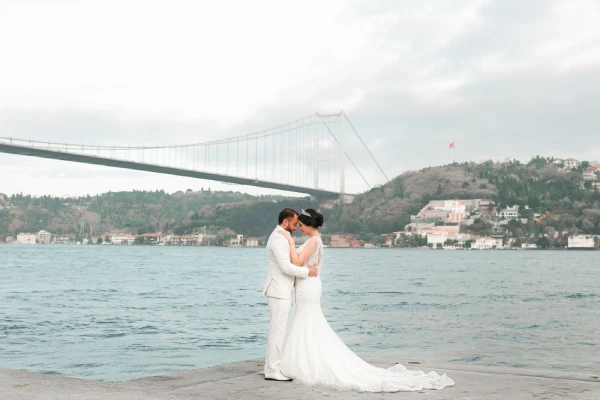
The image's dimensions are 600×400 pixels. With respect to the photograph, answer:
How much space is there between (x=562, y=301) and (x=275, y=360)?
711 inches

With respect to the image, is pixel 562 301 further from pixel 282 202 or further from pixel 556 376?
pixel 282 202

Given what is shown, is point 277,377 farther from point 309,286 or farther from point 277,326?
point 309,286

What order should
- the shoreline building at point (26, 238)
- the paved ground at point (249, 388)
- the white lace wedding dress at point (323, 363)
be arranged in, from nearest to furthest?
1. the paved ground at point (249, 388)
2. the white lace wedding dress at point (323, 363)
3. the shoreline building at point (26, 238)

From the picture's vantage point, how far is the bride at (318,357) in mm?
4445

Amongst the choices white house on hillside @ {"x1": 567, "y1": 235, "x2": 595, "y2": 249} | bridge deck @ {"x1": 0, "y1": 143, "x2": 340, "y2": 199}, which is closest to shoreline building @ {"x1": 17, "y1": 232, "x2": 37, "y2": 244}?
bridge deck @ {"x1": 0, "y1": 143, "x2": 340, "y2": 199}

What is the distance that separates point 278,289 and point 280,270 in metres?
0.12

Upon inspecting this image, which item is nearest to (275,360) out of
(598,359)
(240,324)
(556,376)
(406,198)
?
(556,376)

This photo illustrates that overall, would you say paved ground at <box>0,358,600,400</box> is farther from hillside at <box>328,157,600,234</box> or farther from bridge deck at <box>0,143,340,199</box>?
hillside at <box>328,157,600,234</box>

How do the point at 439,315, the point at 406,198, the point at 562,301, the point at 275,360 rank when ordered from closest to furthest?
the point at 275,360 → the point at 439,315 → the point at 562,301 → the point at 406,198

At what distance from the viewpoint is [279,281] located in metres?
4.80

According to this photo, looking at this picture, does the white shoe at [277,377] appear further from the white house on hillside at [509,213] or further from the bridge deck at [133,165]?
the white house on hillside at [509,213]

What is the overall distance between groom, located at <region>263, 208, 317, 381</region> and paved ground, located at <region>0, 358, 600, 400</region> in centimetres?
18

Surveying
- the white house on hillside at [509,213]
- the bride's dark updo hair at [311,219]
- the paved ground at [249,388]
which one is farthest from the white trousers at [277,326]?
A: the white house on hillside at [509,213]

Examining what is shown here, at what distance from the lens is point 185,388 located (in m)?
4.31
